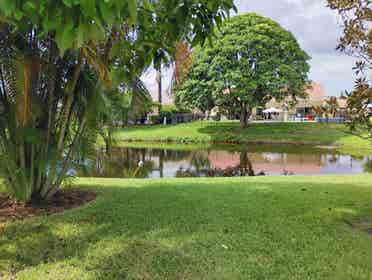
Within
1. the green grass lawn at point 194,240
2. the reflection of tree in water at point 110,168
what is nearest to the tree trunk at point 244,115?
the reflection of tree in water at point 110,168

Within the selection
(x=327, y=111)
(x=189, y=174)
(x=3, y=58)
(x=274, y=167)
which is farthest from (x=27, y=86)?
(x=274, y=167)

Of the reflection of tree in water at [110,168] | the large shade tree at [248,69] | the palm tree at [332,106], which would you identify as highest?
the large shade tree at [248,69]

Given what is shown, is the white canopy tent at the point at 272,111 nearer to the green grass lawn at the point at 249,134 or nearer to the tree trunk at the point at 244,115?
the green grass lawn at the point at 249,134

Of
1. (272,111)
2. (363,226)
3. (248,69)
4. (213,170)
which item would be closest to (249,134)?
(248,69)

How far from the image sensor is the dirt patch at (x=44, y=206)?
15.0 ft

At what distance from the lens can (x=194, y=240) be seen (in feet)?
12.4

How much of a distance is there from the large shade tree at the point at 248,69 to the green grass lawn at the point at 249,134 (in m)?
2.23

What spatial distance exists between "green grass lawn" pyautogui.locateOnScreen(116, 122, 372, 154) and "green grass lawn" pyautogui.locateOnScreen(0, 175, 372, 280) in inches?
788

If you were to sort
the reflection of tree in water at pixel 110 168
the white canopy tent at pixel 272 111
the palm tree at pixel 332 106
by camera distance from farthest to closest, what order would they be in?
the white canopy tent at pixel 272 111, the reflection of tree in water at pixel 110 168, the palm tree at pixel 332 106

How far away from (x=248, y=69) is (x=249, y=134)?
5146 mm

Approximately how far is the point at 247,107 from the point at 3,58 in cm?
2631

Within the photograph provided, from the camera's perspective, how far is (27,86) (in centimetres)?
456

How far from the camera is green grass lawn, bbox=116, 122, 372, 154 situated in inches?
1007

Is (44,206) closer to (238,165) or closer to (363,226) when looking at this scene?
(363,226)
